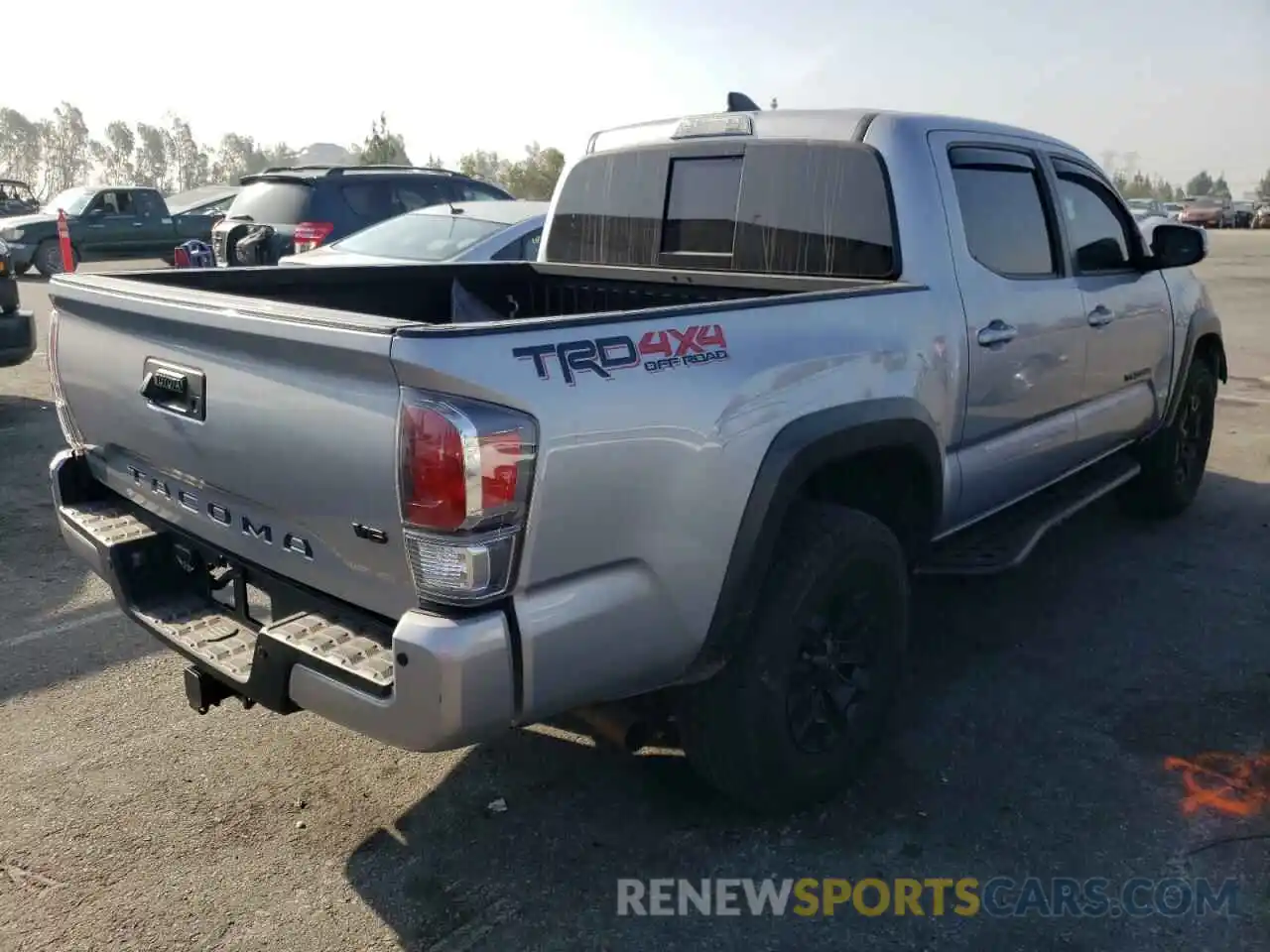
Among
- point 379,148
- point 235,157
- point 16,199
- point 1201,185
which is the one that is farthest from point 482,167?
point 1201,185

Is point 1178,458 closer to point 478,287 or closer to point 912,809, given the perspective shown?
point 912,809

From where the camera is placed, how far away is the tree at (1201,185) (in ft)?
425

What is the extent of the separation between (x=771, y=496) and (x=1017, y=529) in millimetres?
1768

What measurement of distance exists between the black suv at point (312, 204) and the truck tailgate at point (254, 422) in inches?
291

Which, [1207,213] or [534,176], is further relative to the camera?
[1207,213]

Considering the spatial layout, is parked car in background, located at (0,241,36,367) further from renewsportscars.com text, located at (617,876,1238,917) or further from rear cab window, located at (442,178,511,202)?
renewsportscars.com text, located at (617,876,1238,917)

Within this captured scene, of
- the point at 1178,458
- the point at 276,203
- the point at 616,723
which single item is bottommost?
the point at 616,723

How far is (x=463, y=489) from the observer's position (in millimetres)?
2129

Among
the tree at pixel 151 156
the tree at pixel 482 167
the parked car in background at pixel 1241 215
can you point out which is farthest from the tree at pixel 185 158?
the parked car in background at pixel 1241 215

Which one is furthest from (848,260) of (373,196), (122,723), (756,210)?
(373,196)

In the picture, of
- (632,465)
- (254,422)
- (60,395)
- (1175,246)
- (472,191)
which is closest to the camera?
(632,465)

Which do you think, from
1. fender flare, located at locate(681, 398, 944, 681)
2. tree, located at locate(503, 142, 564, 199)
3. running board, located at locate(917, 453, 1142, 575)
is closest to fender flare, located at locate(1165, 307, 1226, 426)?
running board, located at locate(917, 453, 1142, 575)

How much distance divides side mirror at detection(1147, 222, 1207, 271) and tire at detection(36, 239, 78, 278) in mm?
18871

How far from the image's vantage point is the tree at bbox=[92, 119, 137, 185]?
9821 cm
